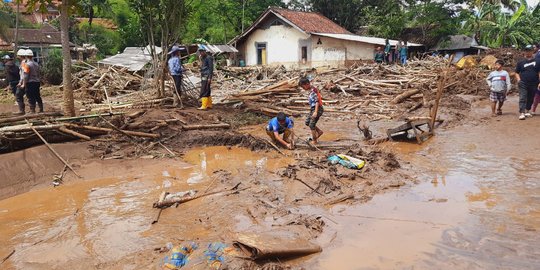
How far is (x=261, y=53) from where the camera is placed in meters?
30.9

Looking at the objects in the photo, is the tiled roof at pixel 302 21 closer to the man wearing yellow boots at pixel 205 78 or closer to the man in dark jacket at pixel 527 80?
the man wearing yellow boots at pixel 205 78

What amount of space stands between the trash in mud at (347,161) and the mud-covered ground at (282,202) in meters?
0.14

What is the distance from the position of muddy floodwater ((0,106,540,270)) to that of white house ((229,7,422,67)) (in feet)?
63.8

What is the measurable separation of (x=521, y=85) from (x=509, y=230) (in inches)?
266

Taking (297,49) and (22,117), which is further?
(297,49)

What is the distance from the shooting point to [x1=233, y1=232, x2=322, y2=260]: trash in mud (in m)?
3.95

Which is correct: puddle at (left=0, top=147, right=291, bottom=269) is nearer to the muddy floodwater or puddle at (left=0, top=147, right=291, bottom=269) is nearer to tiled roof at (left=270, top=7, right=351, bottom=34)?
the muddy floodwater

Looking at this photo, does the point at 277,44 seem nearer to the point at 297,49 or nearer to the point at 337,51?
the point at 297,49

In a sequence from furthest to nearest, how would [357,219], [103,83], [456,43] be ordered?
[456,43] → [103,83] → [357,219]

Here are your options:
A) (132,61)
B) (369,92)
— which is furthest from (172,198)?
(132,61)

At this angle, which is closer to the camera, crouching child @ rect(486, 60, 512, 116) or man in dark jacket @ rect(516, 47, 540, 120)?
man in dark jacket @ rect(516, 47, 540, 120)

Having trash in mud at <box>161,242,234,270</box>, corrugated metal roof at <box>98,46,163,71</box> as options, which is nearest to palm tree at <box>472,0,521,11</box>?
corrugated metal roof at <box>98,46,163,71</box>

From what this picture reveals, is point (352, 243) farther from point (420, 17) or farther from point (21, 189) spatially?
point (420, 17)

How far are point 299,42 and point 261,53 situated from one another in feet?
11.7
